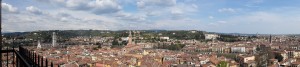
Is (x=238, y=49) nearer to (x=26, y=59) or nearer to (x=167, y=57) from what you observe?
(x=167, y=57)

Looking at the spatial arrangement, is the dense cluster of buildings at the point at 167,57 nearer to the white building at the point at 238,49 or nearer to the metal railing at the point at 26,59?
the white building at the point at 238,49

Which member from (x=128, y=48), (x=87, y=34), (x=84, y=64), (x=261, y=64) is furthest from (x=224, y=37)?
(x=84, y=64)

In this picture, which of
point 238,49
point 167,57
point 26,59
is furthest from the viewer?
point 238,49

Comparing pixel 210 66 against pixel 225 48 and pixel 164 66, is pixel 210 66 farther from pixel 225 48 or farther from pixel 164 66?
pixel 225 48

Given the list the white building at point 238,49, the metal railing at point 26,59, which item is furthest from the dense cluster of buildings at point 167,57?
the metal railing at point 26,59

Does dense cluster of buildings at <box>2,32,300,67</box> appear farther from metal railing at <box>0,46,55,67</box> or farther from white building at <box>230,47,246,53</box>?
metal railing at <box>0,46,55,67</box>

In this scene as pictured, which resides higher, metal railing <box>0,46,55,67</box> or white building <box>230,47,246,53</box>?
metal railing <box>0,46,55,67</box>

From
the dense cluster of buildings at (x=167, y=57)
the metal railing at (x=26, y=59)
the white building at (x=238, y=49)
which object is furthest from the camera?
the white building at (x=238, y=49)

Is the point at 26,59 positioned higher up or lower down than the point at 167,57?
higher up

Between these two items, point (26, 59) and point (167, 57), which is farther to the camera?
point (167, 57)

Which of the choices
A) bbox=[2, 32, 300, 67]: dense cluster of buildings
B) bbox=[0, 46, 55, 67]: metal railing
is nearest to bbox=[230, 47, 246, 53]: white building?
bbox=[2, 32, 300, 67]: dense cluster of buildings

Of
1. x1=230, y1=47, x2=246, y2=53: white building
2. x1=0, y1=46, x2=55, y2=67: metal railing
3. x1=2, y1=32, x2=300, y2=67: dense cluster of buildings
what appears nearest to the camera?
x1=0, y1=46, x2=55, y2=67: metal railing

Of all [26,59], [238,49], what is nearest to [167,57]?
[238,49]
